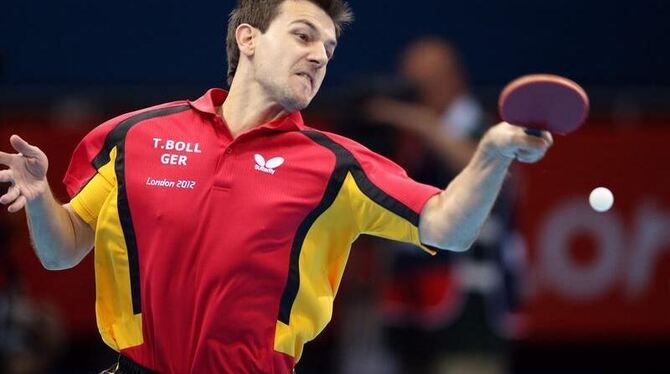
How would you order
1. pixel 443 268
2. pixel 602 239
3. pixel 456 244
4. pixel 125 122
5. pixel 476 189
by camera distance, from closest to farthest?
1. pixel 476 189
2. pixel 456 244
3. pixel 125 122
4. pixel 443 268
5. pixel 602 239

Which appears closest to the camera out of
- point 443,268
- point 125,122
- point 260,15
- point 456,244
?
point 456,244

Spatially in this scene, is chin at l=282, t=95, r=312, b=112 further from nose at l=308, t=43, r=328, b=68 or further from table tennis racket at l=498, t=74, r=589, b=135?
table tennis racket at l=498, t=74, r=589, b=135

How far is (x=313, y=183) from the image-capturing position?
16.4 feet

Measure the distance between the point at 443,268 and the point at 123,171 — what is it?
4.17 m

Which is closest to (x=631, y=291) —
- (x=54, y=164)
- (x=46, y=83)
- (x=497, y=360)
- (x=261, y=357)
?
(x=497, y=360)

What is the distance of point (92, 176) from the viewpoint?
17.0ft

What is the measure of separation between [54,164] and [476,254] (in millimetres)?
3750

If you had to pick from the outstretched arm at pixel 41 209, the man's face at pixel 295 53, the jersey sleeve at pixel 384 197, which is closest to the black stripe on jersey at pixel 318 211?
the jersey sleeve at pixel 384 197

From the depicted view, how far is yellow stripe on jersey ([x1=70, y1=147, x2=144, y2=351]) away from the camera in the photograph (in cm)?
504

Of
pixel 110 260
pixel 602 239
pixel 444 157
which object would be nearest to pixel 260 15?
pixel 110 260

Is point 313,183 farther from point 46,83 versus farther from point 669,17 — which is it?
point 669,17

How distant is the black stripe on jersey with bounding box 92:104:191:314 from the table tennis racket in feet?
5.13

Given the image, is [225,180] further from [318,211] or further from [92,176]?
[92,176]

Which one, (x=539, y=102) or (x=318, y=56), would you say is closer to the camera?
(x=539, y=102)
